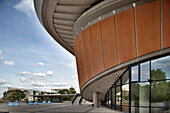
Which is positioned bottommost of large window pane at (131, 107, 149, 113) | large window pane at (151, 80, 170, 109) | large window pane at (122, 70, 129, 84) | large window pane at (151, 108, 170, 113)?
large window pane at (131, 107, 149, 113)

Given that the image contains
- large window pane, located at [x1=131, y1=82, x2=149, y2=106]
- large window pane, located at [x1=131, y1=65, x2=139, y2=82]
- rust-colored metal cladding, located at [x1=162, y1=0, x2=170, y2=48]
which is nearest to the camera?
rust-colored metal cladding, located at [x1=162, y1=0, x2=170, y2=48]

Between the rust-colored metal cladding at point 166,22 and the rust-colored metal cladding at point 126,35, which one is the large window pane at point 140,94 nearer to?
the rust-colored metal cladding at point 126,35

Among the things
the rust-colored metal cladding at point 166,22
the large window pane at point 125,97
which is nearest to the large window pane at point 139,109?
the large window pane at point 125,97

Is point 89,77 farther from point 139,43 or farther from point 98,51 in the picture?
point 139,43

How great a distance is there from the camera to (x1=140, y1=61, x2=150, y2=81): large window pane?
11047 millimetres

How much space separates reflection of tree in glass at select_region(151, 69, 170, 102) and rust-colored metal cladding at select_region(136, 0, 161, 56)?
1676 mm

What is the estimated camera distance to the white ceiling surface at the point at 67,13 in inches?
560

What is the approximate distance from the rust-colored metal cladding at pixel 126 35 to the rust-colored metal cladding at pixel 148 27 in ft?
1.67

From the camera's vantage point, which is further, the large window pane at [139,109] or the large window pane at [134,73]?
the large window pane at [134,73]

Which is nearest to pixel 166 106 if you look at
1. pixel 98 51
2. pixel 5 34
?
pixel 98 51

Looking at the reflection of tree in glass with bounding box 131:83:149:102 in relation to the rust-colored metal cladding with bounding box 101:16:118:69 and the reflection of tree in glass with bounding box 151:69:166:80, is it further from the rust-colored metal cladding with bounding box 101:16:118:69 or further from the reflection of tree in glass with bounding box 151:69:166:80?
the rust-colored metal cladding with bounding box 101:16:118:69

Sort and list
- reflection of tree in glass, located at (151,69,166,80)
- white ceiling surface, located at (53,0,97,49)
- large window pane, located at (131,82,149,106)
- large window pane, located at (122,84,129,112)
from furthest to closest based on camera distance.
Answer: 1. white ceiling surface, located at (53,0,97,49)
2. large window pane, located at (122,84,129,112)
3. large window pane, located at (131,82,149,106)
4. reflection of tree in glass, located at (151,69,166,80)

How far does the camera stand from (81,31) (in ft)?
56.6

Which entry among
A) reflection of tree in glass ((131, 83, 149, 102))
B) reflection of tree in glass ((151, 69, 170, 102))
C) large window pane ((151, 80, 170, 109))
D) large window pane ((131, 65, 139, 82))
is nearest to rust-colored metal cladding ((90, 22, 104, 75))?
large window pane ((131, 65, 139, 82))
